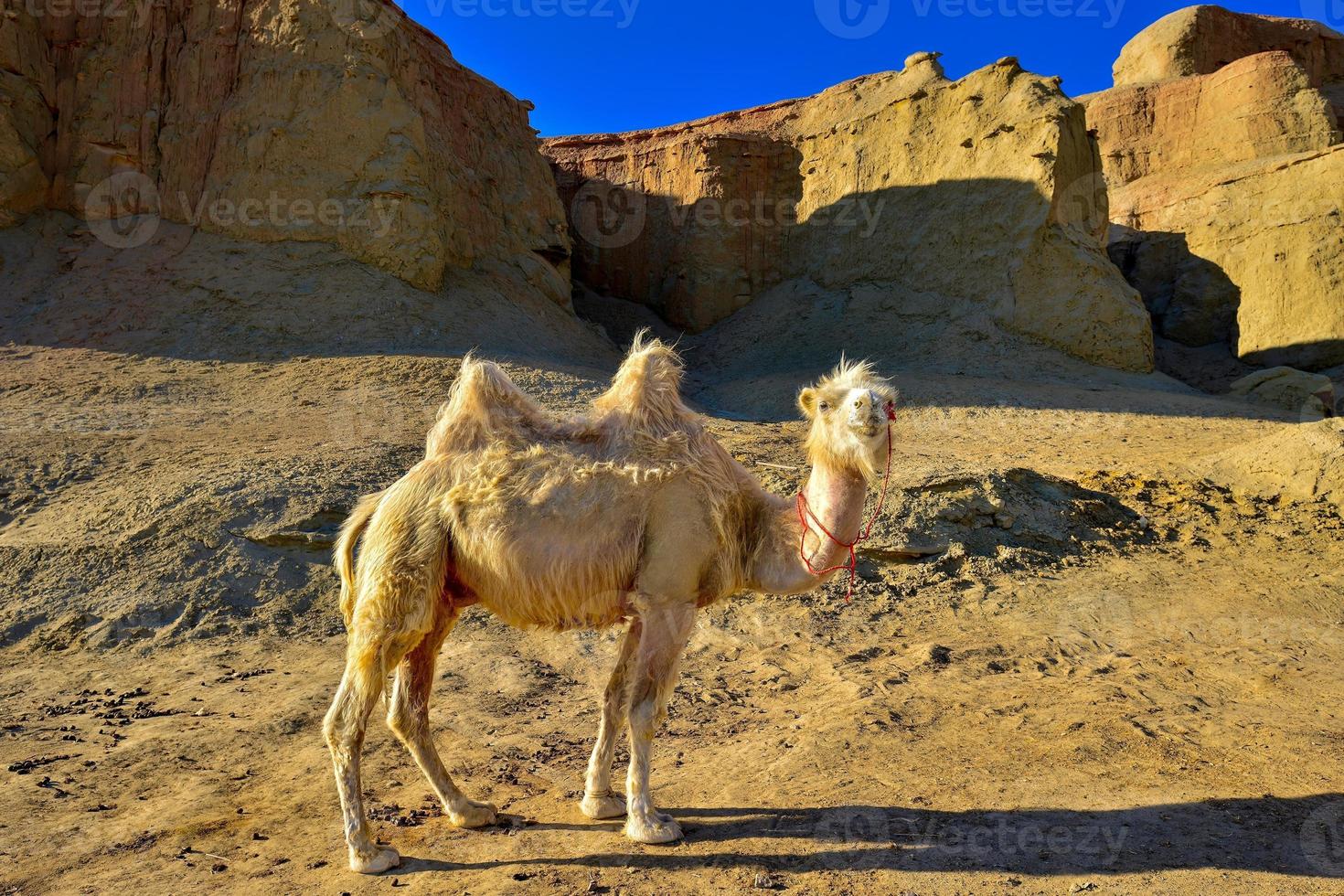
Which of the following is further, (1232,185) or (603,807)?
(1232,185)

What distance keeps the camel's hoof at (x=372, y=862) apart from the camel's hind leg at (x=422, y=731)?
425 mm

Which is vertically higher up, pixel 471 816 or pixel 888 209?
pixel 888 209

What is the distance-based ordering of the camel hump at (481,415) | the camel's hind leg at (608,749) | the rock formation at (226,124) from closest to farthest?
the camel's hind leg at (608,749), the camel hump at (481,415), the rock formation at (226,124)

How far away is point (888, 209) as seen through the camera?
24.5 m

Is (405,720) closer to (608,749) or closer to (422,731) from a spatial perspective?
(422,731)

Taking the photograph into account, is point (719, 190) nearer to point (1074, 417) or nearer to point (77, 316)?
point (1074, 417)

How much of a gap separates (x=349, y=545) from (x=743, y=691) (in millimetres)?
3242

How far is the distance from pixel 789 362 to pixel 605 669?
17246 millimetres

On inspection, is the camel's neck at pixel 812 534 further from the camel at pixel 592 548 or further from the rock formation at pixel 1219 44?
the rock formation at pixel 1219 44

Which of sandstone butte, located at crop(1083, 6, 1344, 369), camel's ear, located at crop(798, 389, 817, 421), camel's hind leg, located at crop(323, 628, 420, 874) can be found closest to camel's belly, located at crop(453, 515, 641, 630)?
camel's hind leg, located at crop(323, 628, 420, 874)

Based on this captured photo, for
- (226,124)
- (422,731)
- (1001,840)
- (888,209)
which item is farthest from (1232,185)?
(422,731)

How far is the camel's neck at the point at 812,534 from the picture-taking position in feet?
14.3

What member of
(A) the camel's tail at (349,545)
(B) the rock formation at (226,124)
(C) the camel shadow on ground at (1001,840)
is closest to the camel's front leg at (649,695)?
(C) the camel shadow on ground at (1001,840)

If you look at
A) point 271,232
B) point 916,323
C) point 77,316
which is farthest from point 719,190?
point 77,316
